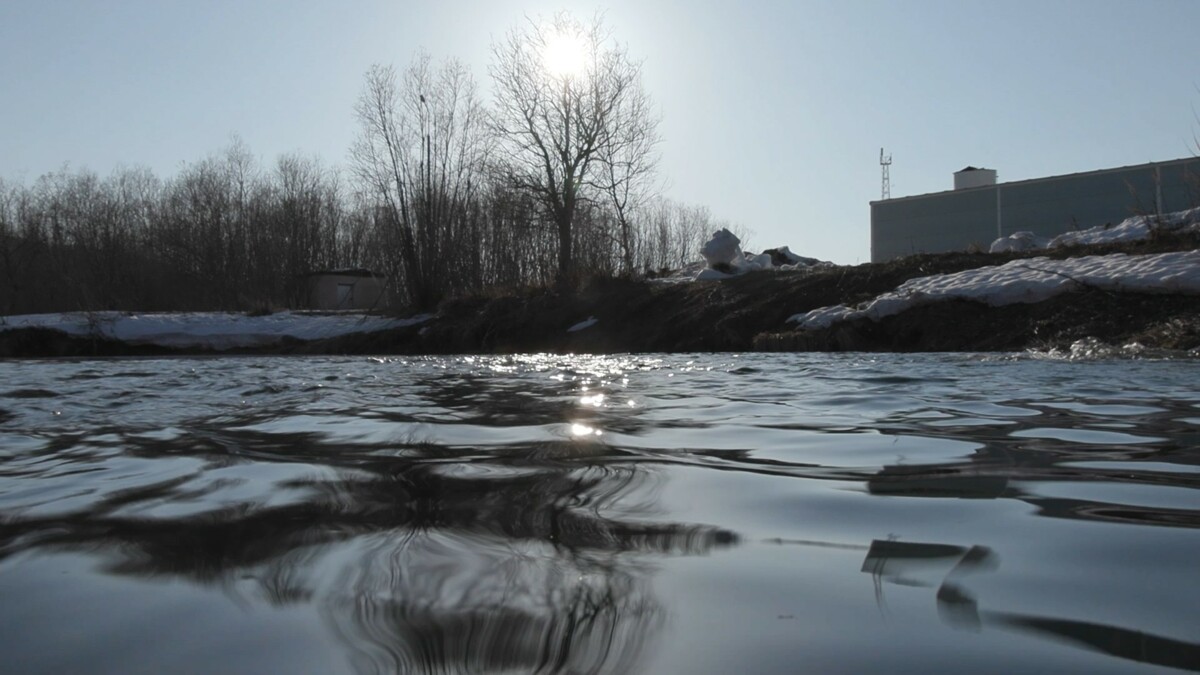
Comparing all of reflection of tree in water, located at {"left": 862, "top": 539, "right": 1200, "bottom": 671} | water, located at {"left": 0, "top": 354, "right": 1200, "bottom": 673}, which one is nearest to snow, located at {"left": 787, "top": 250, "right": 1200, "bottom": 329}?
water, located at {"left": 0, "top": 354, "right": 1200, "bottom": 673}

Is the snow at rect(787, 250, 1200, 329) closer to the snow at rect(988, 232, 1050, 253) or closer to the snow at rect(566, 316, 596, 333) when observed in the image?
the snow at rect(988, 232, 1050, 253)

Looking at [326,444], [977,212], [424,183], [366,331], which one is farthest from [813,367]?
[977,212]

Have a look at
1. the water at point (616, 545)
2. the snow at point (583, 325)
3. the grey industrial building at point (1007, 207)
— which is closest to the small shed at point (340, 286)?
the grey industrial building at point (1007, 207)

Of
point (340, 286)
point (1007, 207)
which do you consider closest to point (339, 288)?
point (340, 286)

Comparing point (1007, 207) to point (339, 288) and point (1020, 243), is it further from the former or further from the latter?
point (339, 288)

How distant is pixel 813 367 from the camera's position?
24.4 ft

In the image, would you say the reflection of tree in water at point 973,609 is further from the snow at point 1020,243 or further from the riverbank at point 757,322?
the snow at point 1020,243

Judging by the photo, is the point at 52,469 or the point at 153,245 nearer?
the point at 52,469

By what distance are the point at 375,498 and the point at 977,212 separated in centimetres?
4397

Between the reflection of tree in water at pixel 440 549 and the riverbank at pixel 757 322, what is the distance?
7.74 meters

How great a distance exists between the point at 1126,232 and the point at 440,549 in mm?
15186

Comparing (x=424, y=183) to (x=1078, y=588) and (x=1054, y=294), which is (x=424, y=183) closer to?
(x=1054, y=294)

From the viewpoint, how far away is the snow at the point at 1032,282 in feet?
32.3

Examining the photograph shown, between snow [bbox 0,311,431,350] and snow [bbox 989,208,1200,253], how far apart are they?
13.2 metres
